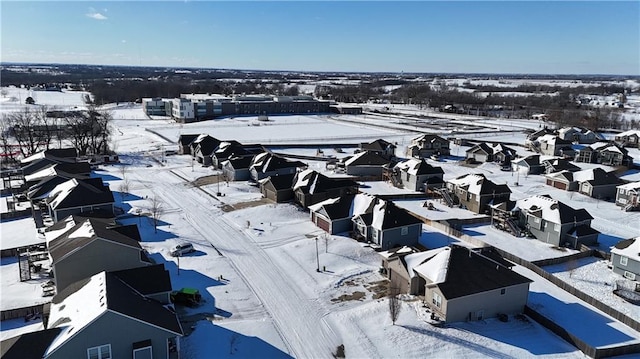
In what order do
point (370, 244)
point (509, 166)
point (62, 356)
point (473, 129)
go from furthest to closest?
point (473, 129), point (509, 166), point (370, 244), point (62, 356)

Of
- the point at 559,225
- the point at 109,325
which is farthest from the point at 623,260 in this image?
the point at 109,325

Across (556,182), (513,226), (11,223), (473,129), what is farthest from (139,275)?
(473,129)

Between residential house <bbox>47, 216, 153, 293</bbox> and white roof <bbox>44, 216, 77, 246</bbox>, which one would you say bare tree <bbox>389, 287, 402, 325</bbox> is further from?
white roof <bbox>44, 216, 77, 246</bbox>

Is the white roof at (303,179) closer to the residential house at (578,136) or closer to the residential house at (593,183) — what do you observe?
the residential house at (593,183)

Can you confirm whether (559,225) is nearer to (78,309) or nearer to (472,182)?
(472,182)

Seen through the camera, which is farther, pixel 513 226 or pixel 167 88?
pixel 167 88

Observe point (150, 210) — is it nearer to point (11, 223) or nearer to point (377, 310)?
point (11, 223)

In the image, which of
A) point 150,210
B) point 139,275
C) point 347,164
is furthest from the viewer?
point 347,164

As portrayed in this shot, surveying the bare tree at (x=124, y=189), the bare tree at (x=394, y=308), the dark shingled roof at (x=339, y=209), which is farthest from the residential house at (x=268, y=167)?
the bare tree at (x=394, y=308)
